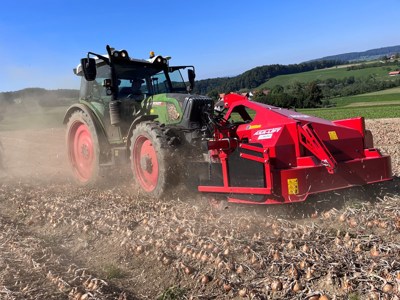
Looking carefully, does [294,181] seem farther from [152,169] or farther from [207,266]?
[152,169]

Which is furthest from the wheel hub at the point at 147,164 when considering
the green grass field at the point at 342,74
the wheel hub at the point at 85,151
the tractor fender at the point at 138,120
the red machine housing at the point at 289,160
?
the green grass field at the point at 342,74

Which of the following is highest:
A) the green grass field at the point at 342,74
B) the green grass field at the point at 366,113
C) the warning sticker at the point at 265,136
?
the green grass field at the point at 342,74

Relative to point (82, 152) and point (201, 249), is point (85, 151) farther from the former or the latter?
point (201, 249)

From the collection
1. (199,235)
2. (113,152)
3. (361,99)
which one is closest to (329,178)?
(199,235)

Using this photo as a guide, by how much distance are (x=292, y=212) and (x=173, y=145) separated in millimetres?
2134

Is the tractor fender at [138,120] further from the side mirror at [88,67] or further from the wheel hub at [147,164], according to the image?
the side mirror at [88,67]

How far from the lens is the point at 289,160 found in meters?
5.29

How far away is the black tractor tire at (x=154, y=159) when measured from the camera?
6230mm

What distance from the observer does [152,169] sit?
6684 millimetres

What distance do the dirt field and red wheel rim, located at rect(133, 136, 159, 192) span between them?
1.10 ft

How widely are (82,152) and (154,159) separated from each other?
2772 millimetres

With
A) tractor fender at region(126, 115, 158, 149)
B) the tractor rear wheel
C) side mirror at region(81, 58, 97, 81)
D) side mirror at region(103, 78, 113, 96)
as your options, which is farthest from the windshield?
the tractor rear wheel

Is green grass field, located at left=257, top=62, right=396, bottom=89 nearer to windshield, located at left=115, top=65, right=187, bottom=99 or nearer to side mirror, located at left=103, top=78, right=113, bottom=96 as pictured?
windshield, located at left=115, top=65, right=187, bottom=99

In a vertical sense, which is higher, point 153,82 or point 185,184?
point 153,82
